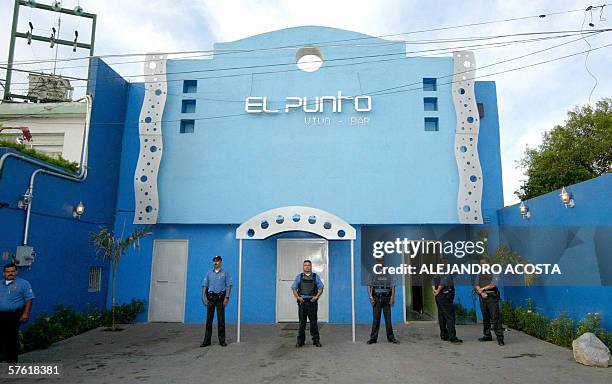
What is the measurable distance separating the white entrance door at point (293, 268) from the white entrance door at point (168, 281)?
2426 mm

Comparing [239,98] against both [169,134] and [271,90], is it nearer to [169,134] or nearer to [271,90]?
[271,90]

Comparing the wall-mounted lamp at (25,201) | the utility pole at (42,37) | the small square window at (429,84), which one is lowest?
the wall-mounted lamp at (25,201)

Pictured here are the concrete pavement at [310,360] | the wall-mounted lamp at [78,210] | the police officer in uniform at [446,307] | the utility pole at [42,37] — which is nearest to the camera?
the concrete pavement at [310,360]

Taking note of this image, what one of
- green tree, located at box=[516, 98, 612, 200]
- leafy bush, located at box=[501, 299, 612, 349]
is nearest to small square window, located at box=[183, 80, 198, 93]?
leafy bush, located at box=[501, 299, 612, 349]

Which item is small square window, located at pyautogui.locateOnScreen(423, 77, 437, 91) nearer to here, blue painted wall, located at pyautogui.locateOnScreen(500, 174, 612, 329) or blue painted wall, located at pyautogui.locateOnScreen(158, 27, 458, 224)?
blue painted wall, located at pyautogui.locateOnScreen(158, 27, 458, 224)

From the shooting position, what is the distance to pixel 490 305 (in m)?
8.59

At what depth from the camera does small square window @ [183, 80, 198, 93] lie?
39.4 ft

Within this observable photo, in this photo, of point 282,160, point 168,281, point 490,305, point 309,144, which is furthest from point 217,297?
point 490,305

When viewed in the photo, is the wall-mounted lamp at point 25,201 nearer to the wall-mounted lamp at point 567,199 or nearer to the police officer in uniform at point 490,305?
the police officer in uniform at point 490,305

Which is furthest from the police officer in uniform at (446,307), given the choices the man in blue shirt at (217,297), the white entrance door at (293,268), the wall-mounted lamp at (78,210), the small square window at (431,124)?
the wall-mounted lamp at (78,210)

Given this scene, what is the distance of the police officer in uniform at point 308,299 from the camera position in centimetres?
832

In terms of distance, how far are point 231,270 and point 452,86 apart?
24.5 feet

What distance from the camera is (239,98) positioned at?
38.6 ft

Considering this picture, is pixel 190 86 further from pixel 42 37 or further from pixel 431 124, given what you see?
pixel 431 124
